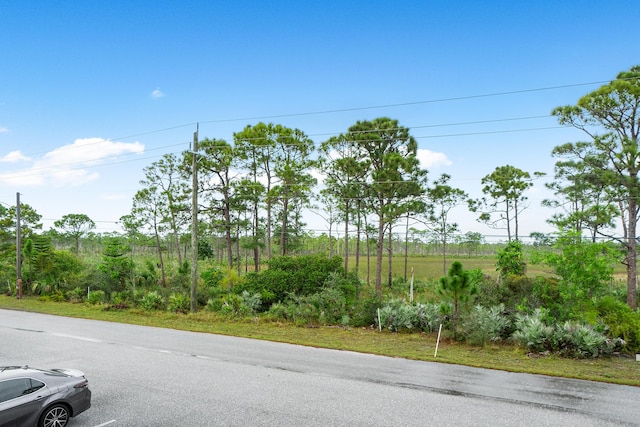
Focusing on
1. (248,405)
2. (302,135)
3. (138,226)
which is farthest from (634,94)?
(138,226)

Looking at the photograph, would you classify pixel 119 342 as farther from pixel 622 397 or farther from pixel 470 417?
pixel 622 397

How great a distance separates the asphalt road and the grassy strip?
81 cm

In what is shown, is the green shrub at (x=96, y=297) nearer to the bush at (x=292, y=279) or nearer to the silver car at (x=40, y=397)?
the bush at (x=292, y=279)

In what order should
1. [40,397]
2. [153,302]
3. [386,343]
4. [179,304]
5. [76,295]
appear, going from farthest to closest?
[76,295], [153,302], [179,304], [386,343], [40,397]

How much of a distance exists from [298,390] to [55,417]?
4.97m

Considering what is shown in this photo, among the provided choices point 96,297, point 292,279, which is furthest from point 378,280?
point 96,297

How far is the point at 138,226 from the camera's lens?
121 feet

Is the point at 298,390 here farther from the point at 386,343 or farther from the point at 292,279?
the point at 292,279

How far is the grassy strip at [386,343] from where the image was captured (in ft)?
39.6

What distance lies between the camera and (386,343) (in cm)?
1545

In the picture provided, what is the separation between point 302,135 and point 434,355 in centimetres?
2293

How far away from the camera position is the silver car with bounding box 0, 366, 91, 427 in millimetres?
6547

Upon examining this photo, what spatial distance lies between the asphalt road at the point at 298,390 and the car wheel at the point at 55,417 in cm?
47

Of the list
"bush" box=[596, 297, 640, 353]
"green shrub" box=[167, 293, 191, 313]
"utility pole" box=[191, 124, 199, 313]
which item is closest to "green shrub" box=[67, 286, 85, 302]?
"green shrub" box=[167, 293, 191, 313]
